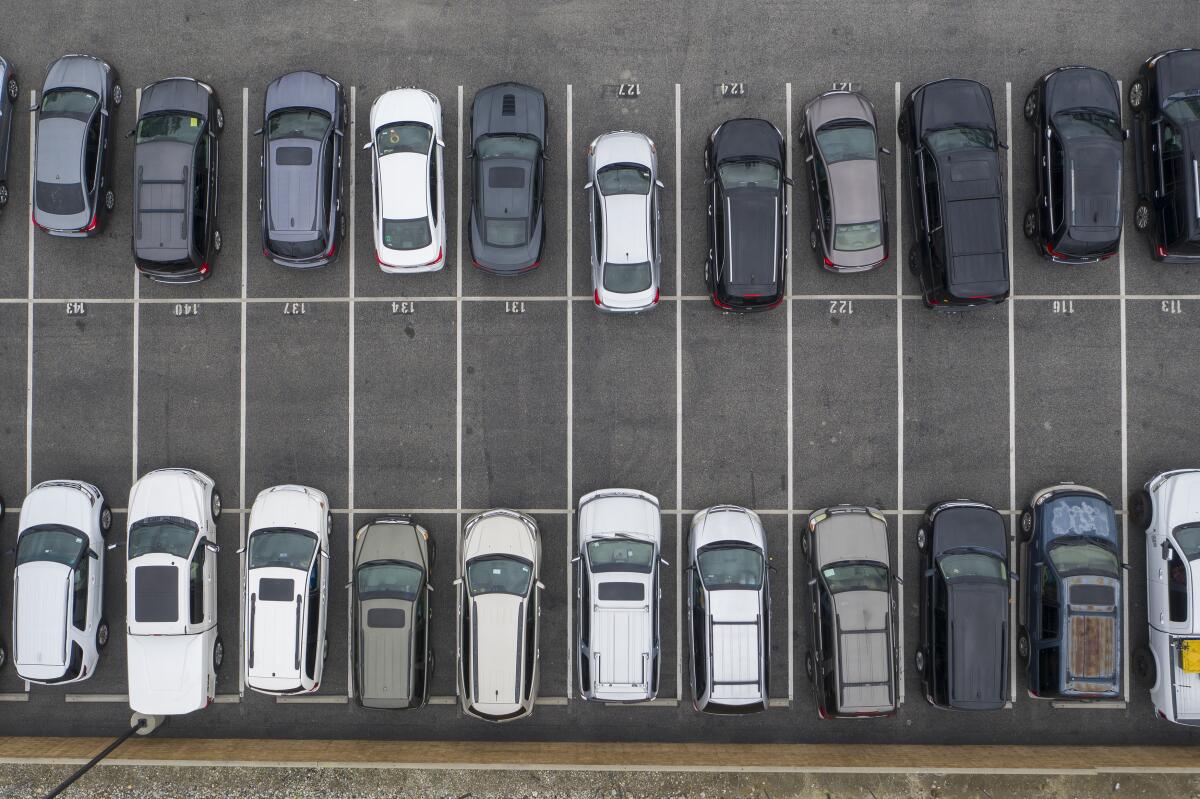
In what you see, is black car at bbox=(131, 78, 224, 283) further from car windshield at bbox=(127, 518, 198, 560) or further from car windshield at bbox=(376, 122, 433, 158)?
car windshield at bbox=(127, 518, 198, 560)

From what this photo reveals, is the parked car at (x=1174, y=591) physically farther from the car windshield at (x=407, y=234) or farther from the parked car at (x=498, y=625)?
the car windshield at (x=407, y=234)

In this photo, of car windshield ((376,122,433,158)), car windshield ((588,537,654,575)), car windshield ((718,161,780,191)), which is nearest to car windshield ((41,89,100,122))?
car windshield ((376,122,433,158))

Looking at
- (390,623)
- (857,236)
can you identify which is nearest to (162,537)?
(390,623)

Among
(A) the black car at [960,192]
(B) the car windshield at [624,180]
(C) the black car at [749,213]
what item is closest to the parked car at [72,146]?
(B) the car windshield at [624,180]

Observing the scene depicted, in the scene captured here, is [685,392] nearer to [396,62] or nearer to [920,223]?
[920,223]

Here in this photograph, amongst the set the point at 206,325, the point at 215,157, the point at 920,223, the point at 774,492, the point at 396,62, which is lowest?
the point at 774,492

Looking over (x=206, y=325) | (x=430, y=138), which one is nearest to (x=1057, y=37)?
(x=430, y=138)

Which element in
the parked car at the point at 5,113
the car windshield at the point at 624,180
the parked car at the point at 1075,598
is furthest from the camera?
the parked car at the point at 5,113
